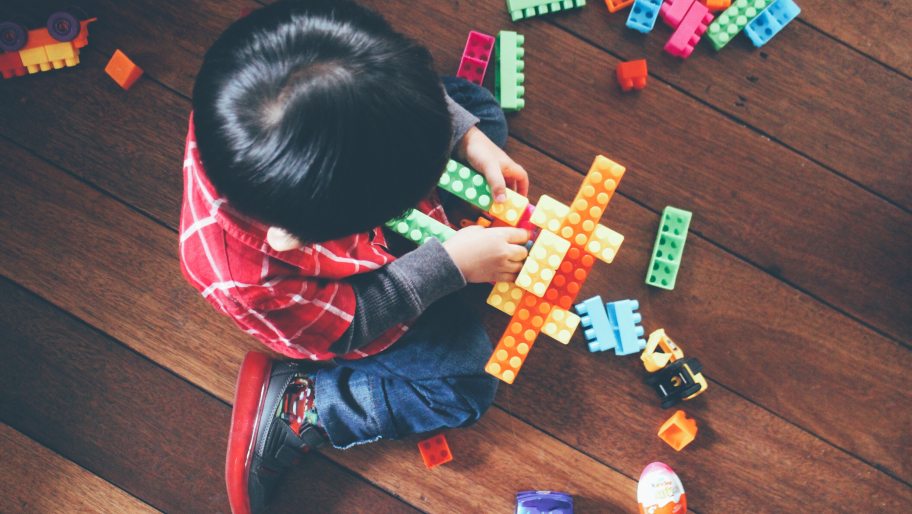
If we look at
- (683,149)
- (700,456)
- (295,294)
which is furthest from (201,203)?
(700,456)

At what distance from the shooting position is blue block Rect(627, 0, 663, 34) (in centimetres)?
80

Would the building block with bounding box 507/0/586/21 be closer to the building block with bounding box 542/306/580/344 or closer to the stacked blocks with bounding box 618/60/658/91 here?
the stacked blocks with bounding box 618/60/658/91

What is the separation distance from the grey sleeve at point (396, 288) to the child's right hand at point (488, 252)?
0.02 m

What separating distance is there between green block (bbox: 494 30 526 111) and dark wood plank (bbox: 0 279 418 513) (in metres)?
0.64

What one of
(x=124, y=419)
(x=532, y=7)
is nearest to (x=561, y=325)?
(x=532, y=7)

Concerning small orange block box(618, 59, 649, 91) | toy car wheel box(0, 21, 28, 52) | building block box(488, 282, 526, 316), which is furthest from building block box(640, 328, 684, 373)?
toy car wheel box(0, 21, 28, 52)

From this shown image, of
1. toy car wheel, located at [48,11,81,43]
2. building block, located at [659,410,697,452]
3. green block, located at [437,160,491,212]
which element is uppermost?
toy car wheel, located at [48,11,81,43]

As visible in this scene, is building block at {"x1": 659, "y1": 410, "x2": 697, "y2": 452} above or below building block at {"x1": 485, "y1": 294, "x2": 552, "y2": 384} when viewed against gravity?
below

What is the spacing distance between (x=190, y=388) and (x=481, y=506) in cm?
50

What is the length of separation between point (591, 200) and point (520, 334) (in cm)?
18

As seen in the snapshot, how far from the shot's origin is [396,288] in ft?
2.10

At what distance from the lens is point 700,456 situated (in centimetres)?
85

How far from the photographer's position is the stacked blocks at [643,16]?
31.5 inches

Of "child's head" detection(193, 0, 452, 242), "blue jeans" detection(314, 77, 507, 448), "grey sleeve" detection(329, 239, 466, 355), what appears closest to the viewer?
"child's head" detection(193, 0, 452, 242)
